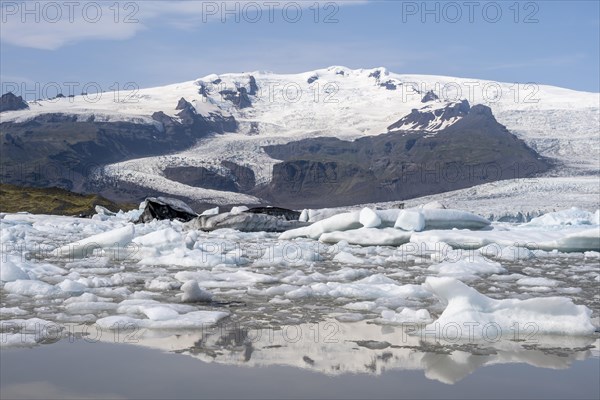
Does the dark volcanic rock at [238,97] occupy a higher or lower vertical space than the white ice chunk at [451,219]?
higher

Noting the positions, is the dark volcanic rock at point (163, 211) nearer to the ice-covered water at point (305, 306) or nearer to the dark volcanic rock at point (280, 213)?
the dark volcanic rock at point (280, 213)

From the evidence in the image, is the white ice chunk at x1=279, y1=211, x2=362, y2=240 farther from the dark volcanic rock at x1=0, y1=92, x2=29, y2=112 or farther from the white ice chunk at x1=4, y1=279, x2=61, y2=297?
the dark volcanic rock at x1=0, y1=92, x2=29, y2=112

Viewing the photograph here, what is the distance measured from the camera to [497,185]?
50.6 m

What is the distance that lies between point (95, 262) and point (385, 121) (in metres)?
155

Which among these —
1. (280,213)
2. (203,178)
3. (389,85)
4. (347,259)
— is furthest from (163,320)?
(389,85)

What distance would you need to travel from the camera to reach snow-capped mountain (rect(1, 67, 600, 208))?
10362 centimetres

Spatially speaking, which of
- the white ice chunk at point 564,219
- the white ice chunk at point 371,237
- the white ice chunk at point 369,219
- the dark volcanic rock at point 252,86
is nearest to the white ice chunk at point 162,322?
the white ice chunk at point 371,237

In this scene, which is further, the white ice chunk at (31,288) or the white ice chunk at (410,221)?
the white ice chunk at (410,221)

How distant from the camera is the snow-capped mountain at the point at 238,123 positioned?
10362 centimetres

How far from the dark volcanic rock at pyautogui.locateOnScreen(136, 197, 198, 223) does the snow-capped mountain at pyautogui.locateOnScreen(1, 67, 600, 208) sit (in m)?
65.0

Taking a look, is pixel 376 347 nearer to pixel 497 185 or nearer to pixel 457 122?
pixel 497 185

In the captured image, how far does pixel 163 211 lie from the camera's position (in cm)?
2869

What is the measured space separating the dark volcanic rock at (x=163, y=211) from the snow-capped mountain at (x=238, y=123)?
2557 inches

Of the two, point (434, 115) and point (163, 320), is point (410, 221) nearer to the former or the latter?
point (163, 320)
